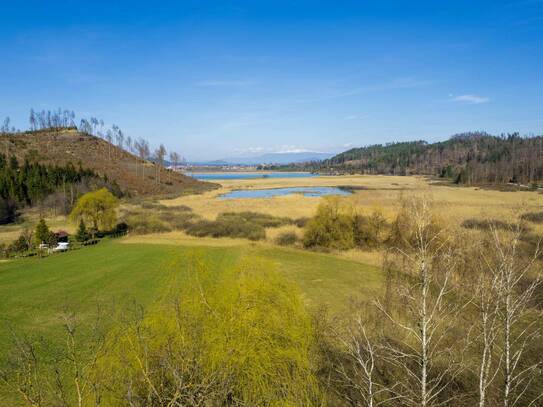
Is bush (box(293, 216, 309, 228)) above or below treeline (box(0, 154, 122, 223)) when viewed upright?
below

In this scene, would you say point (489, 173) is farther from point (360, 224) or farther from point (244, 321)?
point (244, 321)

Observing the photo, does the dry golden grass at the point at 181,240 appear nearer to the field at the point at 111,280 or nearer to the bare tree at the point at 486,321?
the field at the point at 111,280

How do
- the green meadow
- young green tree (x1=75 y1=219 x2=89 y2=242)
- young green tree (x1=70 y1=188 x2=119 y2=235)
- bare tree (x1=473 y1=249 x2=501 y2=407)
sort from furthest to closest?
young green tree (x1=70 y1=188 x2=119 y2=235)
young green tree (x1=75 y1=219 x2=89 y2=242)
the green meadow
bare tree (x1=473 y1=249 x2=501 y2=407)

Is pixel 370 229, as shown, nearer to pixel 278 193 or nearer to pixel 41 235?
pixel 41 235

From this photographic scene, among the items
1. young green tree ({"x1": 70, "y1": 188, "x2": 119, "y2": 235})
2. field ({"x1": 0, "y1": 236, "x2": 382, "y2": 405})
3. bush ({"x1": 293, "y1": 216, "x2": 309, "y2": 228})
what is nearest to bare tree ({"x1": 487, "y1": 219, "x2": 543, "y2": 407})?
field ({"x1": 0, "y1": 236, "x2": 382, "y2": 405})

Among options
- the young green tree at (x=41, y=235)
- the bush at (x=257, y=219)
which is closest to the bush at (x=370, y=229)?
the bush at (x=257, y=219)

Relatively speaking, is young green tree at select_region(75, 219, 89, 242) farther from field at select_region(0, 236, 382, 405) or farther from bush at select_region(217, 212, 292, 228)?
bush at select_region(217, 212, 292, 228)
